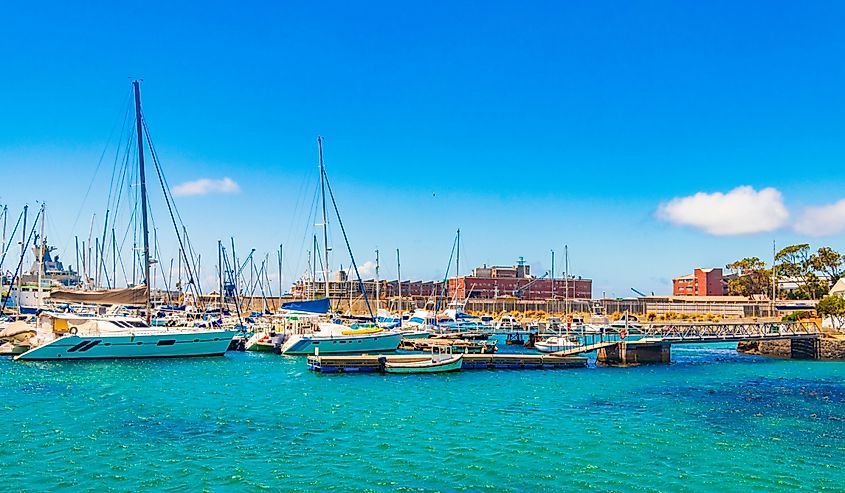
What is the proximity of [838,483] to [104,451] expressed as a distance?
86.8 feet

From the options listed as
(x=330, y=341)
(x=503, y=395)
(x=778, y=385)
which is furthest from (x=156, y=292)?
(x=778, y=385)

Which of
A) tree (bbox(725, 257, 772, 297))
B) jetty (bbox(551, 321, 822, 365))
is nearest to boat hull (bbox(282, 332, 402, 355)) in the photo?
jetty (bbox(551, 321, 822, 365))

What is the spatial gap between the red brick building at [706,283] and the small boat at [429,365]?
5853 inches

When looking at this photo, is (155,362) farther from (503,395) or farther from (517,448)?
(517,448)

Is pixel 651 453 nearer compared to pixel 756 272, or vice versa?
pixel 651 453

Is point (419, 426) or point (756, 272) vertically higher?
point (756, 272)

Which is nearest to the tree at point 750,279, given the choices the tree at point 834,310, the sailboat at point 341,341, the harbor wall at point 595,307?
the harbor wall at point 595,307

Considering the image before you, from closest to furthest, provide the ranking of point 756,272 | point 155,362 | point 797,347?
point 155,362 → point 797,347 → point 756,272

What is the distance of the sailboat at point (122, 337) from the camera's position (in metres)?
55.6

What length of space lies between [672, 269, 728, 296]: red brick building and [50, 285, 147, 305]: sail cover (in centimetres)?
15908

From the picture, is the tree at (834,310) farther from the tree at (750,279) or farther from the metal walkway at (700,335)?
the tree at (750,279)

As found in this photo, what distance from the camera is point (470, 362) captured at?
182ft

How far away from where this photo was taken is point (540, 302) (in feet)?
587

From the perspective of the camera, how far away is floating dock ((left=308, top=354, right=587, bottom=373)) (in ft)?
169
